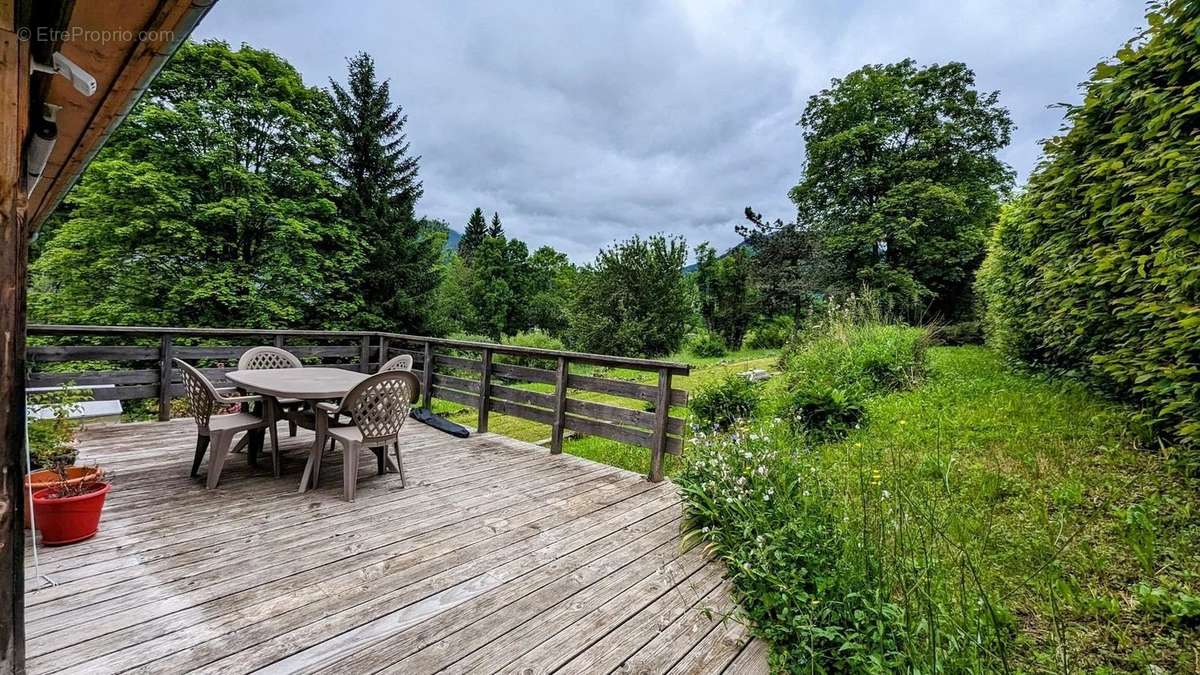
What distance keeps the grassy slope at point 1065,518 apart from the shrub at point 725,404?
1.59m

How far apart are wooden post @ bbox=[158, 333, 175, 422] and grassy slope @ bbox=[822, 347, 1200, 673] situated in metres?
5.93

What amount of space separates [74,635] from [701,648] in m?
2.22

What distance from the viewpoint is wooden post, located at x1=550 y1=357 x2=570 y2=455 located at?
390 cm

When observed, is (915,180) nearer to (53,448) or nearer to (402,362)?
(402,362)

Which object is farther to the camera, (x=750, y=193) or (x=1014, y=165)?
(x=750, y=193)

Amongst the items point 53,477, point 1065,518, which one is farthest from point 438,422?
point 1065,518

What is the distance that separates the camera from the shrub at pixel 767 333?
50.1ft

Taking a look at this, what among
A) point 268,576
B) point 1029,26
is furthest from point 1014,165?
point 268,576

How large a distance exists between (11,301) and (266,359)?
11.7ft

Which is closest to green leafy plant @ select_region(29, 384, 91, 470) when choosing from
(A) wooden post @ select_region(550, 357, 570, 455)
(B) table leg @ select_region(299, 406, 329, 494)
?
(B) table leg @ select_region(299, 406, 329, 494)

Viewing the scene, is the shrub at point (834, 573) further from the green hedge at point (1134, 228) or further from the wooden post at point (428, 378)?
the wooden post at point (428, 378)

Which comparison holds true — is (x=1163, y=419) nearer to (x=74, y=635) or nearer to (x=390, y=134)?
(x=74, y=635)

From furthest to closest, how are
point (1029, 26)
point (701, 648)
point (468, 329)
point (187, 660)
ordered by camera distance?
1. point (468, 329)
2. point (1029, 26)
3. point (701, 648)
4. point (187, 660)

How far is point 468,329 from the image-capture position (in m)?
21.1
